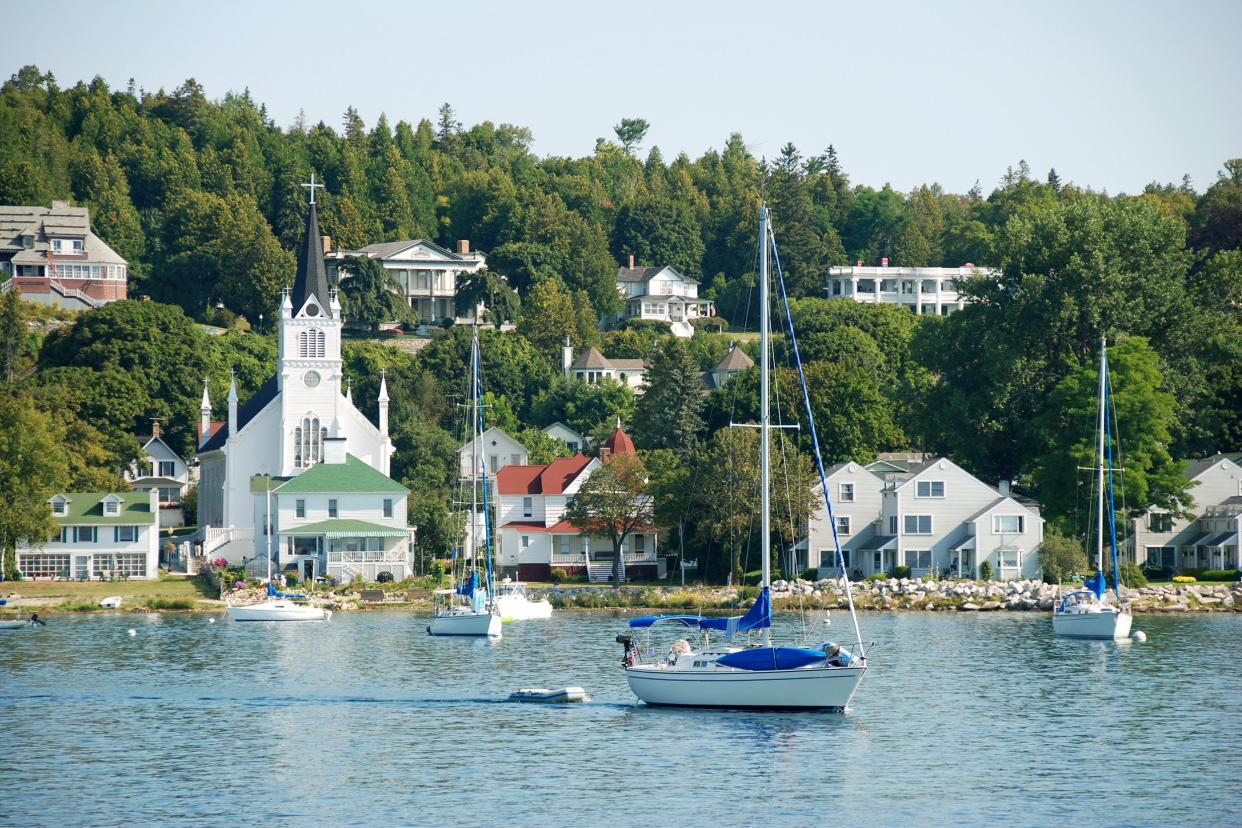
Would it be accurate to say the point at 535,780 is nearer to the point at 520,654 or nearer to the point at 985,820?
the point at 985,820

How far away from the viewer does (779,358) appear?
396ft

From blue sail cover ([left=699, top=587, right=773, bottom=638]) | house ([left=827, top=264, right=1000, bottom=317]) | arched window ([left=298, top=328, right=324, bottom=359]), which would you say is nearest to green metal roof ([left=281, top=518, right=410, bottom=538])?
arched window ([left=298, top=328, right=324, bottom=359])

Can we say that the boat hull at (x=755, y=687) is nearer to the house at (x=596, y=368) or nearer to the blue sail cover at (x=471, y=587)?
the blue sail cover at (x=471, y=587)

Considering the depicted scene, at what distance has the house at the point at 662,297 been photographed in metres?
170

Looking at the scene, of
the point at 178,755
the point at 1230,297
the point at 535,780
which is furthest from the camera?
the point at 1230,297

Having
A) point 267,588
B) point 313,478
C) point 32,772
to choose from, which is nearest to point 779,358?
point 313,478

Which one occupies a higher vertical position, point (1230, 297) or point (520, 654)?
point (1230, 297)

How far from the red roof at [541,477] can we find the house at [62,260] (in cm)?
6153

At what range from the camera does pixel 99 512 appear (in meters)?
89.1

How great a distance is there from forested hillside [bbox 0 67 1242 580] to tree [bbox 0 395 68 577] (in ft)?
2.66

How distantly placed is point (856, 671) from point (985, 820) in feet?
30.9

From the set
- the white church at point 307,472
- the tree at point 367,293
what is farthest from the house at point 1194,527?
the tree at point 367,293

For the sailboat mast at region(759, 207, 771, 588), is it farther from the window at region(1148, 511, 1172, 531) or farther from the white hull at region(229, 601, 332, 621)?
the window at region(1148, 511, 1172, 531)

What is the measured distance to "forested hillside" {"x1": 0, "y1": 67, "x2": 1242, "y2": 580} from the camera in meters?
93.4
